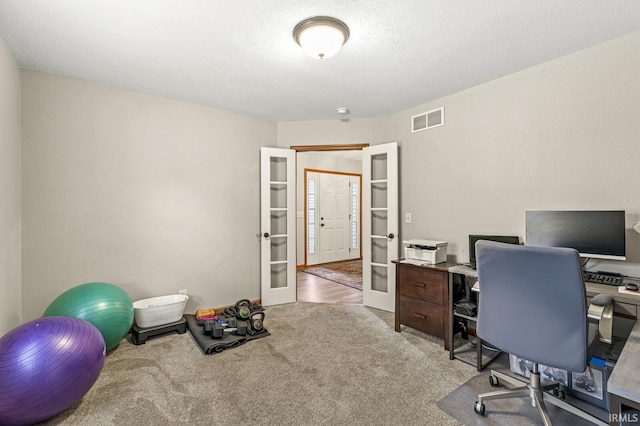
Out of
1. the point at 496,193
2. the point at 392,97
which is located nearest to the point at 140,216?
the point at 392,97

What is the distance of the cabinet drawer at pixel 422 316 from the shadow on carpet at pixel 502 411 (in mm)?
661

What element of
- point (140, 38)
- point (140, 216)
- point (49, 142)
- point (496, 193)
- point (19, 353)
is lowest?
point (19, 353)

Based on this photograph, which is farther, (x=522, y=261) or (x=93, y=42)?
(x=93, y=42)

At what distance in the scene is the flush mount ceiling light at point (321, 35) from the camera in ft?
6.45

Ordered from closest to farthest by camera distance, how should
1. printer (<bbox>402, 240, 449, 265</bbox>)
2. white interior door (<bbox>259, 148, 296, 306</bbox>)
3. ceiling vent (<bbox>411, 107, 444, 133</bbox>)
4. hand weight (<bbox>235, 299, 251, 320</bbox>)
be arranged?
1. printer (<bbox>402, 240, 449, 265</bbox>)
2. hand weight (<bbox>235, 299, 251, 320</bbox>)
3. ceiling vent (<bbox>411, 107, 444, 133</bbox>)
4. white interior door (<bbox>259, 148, 296, 306</bbox>)

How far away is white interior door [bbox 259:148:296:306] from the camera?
402cm

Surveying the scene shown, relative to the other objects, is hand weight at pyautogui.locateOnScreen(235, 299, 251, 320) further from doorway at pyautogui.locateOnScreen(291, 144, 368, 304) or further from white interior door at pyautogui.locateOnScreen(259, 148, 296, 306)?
doorway at pyautogui.locateOnScreen(291, 144, 368, 304)

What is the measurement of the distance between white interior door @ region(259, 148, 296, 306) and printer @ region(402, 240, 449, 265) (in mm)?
1660

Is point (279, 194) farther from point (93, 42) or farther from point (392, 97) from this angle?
point (93, 42)

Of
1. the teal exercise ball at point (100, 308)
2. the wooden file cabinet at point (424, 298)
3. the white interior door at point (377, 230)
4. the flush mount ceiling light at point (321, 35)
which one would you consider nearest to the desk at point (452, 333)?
the wooden file cabinet at point (424, 298)

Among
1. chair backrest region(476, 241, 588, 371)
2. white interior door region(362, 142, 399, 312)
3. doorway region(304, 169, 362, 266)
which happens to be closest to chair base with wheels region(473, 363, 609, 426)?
chair backrest region(476, 241, 588, 371)

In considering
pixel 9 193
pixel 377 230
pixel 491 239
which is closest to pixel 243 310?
pixel 377 230

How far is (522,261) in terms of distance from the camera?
160 cm

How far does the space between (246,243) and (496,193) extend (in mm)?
2882
